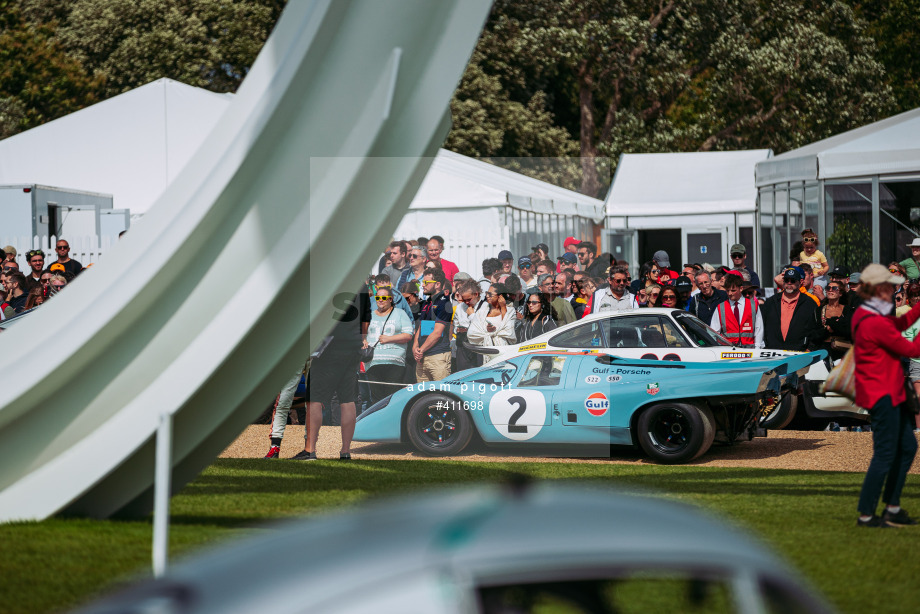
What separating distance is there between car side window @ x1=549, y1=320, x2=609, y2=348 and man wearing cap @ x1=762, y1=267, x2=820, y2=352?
285cm

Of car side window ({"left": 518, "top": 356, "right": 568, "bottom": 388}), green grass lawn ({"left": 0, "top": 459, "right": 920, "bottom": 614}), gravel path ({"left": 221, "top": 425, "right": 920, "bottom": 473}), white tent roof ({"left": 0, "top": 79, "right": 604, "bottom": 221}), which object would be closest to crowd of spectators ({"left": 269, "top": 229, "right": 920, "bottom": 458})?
A: gravel path ({"left": 221, "top": 425, "right": 920, "bottom": 473})

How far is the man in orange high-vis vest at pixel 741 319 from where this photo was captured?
1555cm

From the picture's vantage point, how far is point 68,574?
6652mm

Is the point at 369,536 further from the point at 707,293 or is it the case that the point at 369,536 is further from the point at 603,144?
the point at 603,144

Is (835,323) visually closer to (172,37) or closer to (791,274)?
(791,274)

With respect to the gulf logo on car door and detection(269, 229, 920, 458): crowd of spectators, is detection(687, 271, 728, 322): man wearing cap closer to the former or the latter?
detection(269, 229, 920, 458): crowd of spectators

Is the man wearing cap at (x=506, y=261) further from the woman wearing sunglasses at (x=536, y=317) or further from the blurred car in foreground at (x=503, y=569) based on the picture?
the blurred car in foreground at (x=503, y=569)

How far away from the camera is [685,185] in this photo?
1228 inches

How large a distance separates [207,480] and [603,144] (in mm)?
38182

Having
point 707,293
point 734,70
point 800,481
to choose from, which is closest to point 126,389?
point 800,481

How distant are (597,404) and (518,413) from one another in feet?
3.08

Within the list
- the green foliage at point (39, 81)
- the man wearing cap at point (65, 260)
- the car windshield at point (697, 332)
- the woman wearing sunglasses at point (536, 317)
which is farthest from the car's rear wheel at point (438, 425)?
the green foliage at point (39, 81)

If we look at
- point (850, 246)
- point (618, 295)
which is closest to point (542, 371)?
point (618, 295)

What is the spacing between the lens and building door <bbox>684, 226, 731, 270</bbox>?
30578mm
